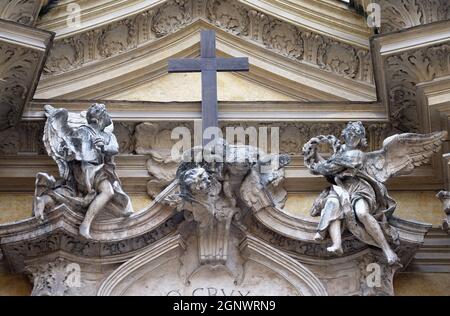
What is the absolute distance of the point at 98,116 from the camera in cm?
1353

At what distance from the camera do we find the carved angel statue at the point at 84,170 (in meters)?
13.0

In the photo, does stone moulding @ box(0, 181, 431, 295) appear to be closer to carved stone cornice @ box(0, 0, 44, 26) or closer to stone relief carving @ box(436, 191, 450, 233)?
stone relief carving @ box(436, 191, 450, 233)

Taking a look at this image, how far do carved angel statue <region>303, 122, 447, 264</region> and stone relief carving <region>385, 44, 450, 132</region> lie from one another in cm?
58

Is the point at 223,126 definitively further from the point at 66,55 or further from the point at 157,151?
the point at 66,55

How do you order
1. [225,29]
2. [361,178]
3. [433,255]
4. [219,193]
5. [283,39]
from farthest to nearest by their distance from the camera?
1. [225,29]
2. [283,39]
3. [433,255]
4. [361,178]
5. [219,193]

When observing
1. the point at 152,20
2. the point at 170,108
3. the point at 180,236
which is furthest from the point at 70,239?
the point at 152,20

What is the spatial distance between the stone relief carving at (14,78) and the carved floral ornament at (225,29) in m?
0.85

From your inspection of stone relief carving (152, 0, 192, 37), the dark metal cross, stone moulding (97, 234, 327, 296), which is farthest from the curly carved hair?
stone relief carving (152, 0, 192, 37)

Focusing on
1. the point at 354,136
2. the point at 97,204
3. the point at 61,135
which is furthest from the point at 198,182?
the point at 354,136

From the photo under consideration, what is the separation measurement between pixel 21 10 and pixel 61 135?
146cm

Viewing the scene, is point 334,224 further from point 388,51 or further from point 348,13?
point 348,13

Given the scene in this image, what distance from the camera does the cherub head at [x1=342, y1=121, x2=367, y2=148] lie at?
13531mm

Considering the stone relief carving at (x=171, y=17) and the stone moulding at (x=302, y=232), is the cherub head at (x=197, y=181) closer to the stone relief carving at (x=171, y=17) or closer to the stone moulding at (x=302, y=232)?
the stone moulding at (x=302, y=232)
